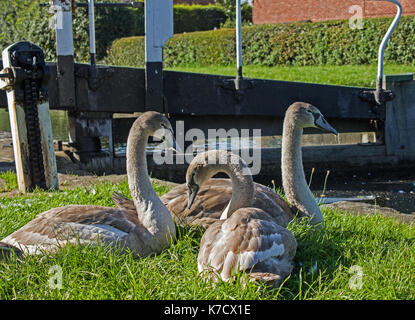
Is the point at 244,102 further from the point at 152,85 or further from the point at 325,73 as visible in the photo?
the point at 325,73

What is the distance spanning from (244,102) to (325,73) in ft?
27.6

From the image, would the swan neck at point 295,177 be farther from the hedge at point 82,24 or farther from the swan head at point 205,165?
the hedge at point 82,24

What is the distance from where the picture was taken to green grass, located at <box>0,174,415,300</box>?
3191mm

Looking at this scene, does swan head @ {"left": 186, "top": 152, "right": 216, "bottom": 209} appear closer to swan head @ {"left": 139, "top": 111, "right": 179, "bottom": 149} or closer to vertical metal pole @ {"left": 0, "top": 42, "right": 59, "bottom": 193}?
swan head @ {"left": 139, "top": 111, "right": 179, "bottom": 149}

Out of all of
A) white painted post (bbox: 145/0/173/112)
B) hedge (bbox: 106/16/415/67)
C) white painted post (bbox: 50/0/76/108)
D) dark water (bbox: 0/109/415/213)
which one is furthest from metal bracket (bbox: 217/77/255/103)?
hedge (bbox: 106/16/415/67)

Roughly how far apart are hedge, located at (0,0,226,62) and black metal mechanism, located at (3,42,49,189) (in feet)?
39.9

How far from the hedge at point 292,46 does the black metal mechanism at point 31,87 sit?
553 inches

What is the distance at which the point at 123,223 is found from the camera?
3.93 metres

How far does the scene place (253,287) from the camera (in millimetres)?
3121

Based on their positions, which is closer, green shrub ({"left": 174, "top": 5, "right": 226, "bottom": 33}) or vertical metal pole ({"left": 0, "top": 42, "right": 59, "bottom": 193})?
vertical metal pole ({"left": 0, "top": 42, "right": 59, "bottom": 193})

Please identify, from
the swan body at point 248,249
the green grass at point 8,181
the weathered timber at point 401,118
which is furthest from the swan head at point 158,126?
the weathered timber at point 401,118

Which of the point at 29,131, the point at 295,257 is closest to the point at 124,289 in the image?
the point at 295,257

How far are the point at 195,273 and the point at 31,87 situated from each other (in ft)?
11.9

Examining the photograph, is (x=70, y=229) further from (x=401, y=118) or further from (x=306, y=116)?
(x=401, y=118)
